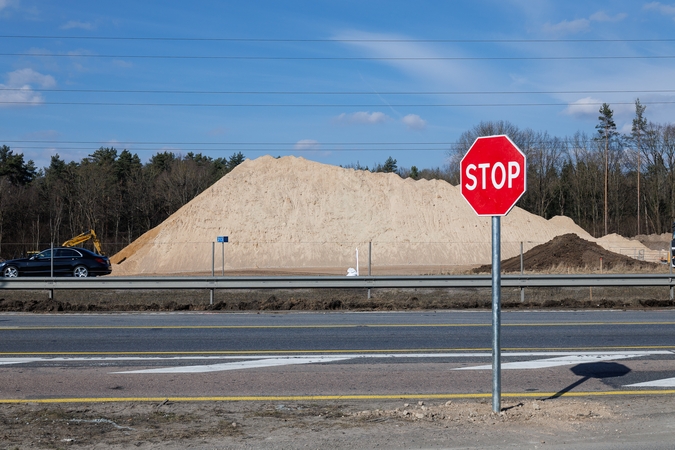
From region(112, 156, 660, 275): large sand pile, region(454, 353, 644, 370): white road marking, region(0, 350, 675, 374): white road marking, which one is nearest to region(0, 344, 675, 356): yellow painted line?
region(0, 350, 675, 374): white road marking

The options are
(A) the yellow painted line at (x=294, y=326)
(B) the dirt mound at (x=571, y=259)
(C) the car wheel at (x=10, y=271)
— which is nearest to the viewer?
(A) the yellow painted line at (x=294, y=326)

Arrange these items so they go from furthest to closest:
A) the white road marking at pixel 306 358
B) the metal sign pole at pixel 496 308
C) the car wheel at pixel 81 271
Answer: the car wheel at pixel 81 271, the white road marking at pixel 306 358, the metal sign pole at pixel 496 308

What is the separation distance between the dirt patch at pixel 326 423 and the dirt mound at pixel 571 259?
30.7m

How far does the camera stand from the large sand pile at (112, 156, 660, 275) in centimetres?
4950

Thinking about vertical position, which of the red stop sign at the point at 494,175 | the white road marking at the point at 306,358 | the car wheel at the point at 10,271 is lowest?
the white road marking at the point at 306,358

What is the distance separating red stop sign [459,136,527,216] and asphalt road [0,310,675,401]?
7.84 ft

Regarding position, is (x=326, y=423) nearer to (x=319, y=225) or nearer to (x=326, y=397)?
(x=326, y=397)

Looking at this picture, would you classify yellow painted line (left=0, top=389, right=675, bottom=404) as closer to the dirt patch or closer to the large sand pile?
the dirt patch

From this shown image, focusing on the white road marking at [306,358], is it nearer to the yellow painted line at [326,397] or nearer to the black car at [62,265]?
the yellow painted line at [326,397]

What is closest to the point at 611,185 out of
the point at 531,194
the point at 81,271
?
the point at 531,194

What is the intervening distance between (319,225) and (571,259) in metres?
22.0

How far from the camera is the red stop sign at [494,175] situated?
5.86 metres

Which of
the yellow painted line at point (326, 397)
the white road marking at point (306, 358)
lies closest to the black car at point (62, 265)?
the white road marking at point (306, 358)

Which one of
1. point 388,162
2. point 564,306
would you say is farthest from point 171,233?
point 388,162
